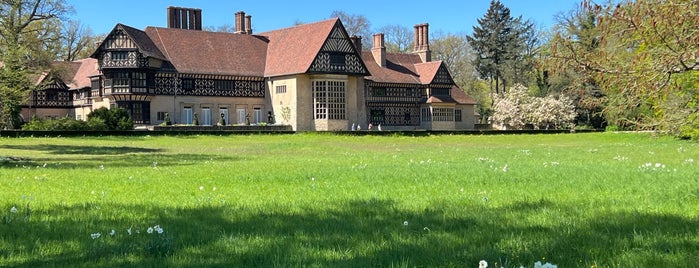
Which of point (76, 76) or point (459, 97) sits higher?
point (76, 76)

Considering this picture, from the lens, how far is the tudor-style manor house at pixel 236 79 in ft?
180

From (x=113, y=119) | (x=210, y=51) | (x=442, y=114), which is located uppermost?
(x=210, y=51)

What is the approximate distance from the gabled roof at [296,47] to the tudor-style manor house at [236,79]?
13 centimetres

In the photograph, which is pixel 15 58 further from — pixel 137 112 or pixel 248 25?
pixel 248 25

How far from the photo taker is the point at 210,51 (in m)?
59.8

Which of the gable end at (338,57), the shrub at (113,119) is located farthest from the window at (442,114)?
the shrub at (113,119)

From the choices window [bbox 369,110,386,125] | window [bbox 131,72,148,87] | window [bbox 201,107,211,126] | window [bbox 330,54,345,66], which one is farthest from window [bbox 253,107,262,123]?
window [bbox 369,110,386,125]

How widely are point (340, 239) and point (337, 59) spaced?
2111 inches

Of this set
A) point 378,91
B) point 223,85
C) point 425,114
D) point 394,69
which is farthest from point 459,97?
point 223,85

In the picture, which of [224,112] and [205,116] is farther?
[224,112]

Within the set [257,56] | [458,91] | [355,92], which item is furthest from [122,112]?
[458,91]

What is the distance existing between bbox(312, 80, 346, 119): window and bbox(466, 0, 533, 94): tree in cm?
3074

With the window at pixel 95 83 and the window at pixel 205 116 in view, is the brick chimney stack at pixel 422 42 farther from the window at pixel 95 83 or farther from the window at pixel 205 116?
the window at pixel 95 83

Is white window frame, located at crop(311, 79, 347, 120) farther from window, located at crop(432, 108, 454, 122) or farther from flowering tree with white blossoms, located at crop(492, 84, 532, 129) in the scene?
flowering tree with white blossoms, located at crop(492, 84, 532, 129)
